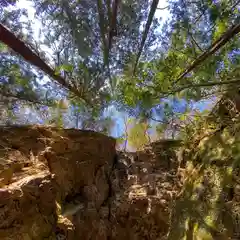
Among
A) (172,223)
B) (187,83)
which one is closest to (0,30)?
(187,83)

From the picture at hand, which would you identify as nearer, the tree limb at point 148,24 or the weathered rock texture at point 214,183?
the weathered rock texture at point 214,183

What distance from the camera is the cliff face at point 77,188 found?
12.7 feet

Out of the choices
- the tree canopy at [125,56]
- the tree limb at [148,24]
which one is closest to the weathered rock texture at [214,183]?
the tree canopy at [125,56]

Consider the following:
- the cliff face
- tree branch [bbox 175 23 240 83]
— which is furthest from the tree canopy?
the cliff face

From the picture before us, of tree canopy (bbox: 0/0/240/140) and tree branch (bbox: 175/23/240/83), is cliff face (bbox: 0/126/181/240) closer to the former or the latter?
tree canopy (bbox: 0/0/240/140)

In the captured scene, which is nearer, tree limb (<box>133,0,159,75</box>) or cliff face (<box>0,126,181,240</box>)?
cliff face (<box>0,126,181,240</box>)

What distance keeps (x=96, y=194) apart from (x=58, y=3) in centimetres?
289

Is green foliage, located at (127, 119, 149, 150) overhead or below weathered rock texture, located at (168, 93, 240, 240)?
overhead

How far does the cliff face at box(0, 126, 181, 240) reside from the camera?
12.7 feet

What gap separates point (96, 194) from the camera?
190 inches

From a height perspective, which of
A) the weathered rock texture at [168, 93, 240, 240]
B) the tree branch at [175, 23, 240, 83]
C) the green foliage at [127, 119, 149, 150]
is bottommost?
the weathered rock texture at [168, 93, 240, 240]

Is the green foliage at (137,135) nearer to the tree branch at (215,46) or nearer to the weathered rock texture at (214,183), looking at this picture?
the tree branch at (215,46)

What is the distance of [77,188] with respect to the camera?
477 centimetres

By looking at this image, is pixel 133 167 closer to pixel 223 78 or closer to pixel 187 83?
pixel 187 83
